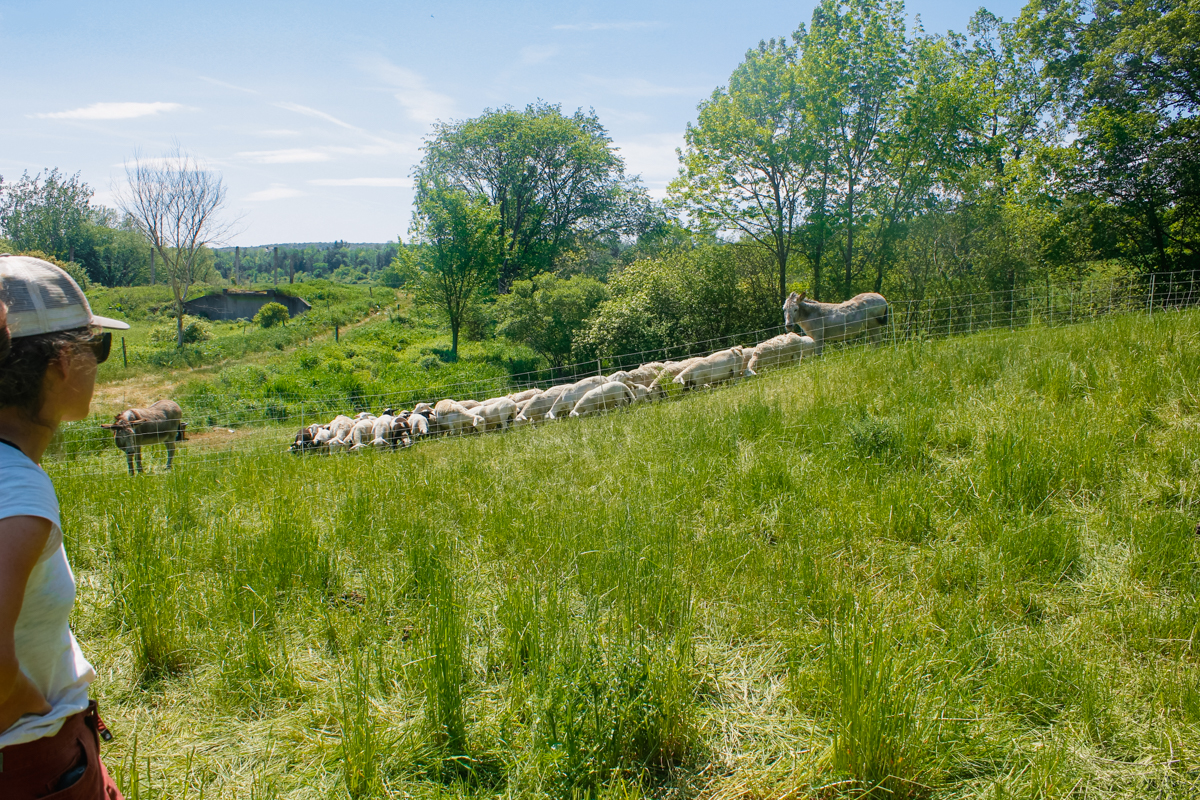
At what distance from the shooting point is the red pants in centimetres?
119

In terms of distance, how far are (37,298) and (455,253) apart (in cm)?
2808

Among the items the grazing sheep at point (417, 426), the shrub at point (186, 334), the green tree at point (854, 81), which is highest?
the green tree at point (854, 81)

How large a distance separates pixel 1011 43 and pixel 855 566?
33.6m

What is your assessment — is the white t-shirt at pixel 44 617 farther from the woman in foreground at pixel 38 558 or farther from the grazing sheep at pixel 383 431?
the grazing sheep at pixel 383 431

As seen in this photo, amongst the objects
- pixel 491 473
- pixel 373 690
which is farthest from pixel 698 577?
pixel 491 473

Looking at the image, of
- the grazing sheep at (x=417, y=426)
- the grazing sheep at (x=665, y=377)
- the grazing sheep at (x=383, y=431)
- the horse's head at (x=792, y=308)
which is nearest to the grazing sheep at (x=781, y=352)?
the horse's head at (x=792, y=308)

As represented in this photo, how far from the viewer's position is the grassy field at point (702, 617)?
2.11 meters

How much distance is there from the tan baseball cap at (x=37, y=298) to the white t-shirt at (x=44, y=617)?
0.87 feet

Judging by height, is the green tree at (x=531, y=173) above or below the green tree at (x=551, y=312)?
above

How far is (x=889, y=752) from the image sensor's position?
2002 millimetres

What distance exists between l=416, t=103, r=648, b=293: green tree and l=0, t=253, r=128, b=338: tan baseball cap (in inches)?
1492

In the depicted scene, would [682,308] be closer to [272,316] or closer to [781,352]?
[781,352]

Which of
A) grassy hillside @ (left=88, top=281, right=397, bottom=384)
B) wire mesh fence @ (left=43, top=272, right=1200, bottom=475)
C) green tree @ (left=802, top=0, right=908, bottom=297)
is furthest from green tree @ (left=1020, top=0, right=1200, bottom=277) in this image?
grassy hillside @ (left=88, top=281, right=397, bottom=384)

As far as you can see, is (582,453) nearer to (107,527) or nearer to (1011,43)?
(107,527)
